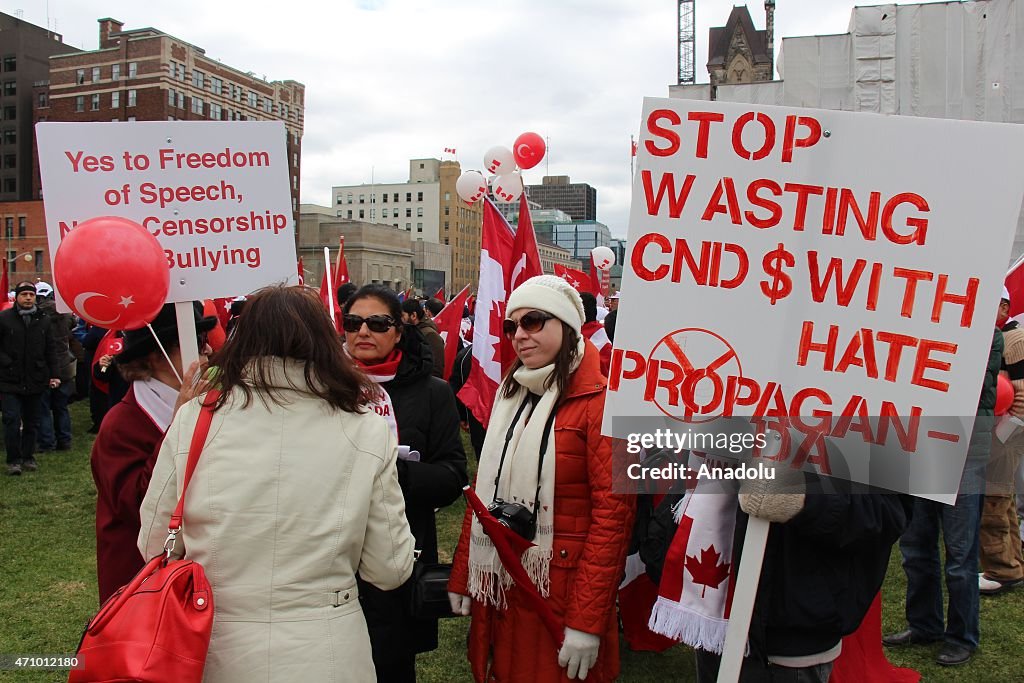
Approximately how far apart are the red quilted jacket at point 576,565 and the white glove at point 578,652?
36mm

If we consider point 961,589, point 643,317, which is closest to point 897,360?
point 643,317

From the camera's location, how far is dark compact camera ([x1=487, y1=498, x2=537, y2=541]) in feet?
9.16

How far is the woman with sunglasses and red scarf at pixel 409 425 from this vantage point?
2.95 meters

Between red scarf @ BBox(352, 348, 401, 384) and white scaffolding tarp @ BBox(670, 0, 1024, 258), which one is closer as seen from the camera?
red scarf @ BBox(352, 348, 401, 384)

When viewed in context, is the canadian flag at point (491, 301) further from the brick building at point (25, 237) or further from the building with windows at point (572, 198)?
the building with windows at point (572, 198)

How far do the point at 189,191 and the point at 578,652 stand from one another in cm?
238

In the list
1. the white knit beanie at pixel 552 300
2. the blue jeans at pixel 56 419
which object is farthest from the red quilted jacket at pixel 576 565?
the blue jeans at pixel 56 419

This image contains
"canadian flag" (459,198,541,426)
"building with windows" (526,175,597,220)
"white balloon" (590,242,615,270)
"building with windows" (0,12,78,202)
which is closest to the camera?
"canadian flag" (459,198,541,426)

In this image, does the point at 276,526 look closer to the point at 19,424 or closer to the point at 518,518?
the point at 518,518

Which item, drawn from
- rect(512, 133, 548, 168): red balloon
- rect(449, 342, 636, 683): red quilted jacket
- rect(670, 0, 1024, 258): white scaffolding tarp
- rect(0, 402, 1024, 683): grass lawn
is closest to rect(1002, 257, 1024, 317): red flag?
rect(0, 402, 1024, 683): grass lawn

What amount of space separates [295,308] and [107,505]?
0.99 metres

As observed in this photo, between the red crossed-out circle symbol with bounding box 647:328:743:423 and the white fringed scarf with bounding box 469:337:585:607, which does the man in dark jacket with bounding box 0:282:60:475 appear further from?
the red crossed-out circle symbol with bounding box 647:328:743:423

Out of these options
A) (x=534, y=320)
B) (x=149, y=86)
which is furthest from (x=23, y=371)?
(x=149, y=86)

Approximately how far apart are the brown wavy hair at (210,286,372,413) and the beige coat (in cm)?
3
